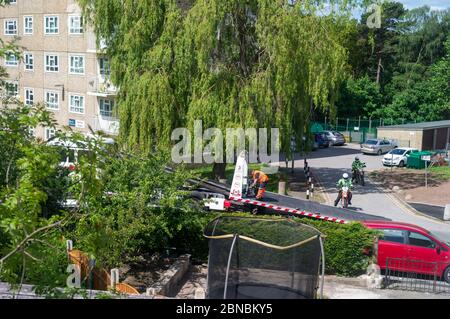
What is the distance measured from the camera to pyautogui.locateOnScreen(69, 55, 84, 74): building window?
37.0m

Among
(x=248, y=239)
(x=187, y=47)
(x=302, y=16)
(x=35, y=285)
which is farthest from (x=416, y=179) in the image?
(x=35, y=285)

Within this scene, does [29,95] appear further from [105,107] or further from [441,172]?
[441,172]

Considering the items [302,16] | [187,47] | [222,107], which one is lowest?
[222,107]

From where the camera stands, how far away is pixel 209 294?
26.6 feet

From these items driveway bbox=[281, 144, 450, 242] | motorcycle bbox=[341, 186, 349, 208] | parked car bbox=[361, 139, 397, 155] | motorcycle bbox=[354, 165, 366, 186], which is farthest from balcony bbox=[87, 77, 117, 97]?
parked car bbox=[361, 139, 397, 155]

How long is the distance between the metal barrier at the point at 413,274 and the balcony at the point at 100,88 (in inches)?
942

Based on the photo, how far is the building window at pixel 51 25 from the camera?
3828 centimetres

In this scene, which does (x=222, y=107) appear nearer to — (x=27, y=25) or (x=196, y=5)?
(x=196, y=5)

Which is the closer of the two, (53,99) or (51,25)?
(51,25)

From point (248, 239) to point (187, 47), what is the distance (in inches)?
618

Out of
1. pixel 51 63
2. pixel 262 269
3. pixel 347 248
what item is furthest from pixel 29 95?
pixel 262 269

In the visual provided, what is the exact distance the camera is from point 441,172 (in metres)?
33.5

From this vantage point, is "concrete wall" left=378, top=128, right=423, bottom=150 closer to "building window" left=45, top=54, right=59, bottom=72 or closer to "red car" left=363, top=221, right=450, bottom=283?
"building window" left=45, top=54, right=59, bottom=72

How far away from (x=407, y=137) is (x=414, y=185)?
14.6 meters
